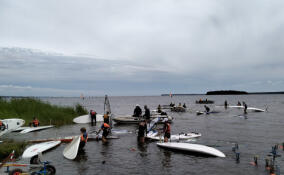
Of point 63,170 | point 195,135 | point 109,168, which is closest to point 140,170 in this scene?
point 109,168

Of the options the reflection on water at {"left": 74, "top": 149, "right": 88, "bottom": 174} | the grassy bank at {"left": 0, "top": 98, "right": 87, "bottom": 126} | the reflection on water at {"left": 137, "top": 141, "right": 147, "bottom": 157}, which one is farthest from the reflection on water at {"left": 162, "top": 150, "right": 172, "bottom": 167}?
the grassy bank at {"left": 0, "top": 98, "right": 87, "bottom": 126}

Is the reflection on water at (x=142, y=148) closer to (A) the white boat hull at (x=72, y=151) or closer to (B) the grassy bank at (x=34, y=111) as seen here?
(A) the white boat hull at (x=72, y=151)

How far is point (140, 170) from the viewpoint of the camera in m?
10.9

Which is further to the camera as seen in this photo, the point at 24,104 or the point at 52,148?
the point at 24,104

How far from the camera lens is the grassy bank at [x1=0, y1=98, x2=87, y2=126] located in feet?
80.3

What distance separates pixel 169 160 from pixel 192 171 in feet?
6.27

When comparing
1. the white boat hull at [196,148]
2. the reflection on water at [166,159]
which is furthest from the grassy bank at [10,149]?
the white boat hull at [196,148]

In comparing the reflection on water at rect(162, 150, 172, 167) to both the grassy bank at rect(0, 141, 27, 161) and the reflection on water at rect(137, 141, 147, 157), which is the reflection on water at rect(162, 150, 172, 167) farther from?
the grassy bank at rect(0, 141, 27, 161)

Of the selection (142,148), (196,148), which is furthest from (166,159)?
(142,148)

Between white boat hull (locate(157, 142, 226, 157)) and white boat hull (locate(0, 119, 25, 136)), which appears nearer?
white boat hull (locate(157, 142, 226, 157))

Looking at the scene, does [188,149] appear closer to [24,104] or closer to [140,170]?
[140,170]

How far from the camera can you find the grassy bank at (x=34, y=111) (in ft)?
80.3

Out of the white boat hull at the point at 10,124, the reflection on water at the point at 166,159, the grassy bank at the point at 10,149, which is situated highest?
the white boat hull at the point at 10,124

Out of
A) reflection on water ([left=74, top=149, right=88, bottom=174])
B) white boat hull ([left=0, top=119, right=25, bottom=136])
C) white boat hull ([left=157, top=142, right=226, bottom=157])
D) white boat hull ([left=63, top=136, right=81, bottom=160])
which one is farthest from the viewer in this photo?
white boat hull ([left=0, top=119, right=25, bottom=136])
